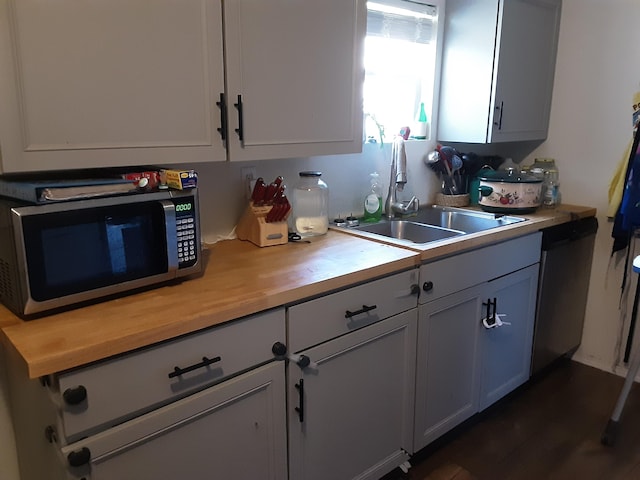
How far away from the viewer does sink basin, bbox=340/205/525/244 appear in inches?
93.0


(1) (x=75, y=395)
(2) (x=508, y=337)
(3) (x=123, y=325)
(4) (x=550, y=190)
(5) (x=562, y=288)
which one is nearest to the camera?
(1) (x=75, y=395)

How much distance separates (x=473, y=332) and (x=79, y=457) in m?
1.59

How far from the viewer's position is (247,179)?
2.03m

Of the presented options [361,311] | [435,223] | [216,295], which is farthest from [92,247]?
[435,223]

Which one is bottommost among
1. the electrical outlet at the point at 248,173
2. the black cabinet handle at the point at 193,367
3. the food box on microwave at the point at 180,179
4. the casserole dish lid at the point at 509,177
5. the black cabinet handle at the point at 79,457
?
the black cabinet handle at the point at 79,457

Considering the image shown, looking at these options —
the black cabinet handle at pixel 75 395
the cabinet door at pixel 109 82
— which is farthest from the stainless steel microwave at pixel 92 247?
the black cabinet handle at pixel 75 395

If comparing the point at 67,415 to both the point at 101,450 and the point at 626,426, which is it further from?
the point at 626,426

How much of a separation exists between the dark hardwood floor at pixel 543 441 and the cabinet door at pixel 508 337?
13 cm

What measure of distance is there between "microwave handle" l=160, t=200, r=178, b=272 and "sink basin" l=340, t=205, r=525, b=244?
100 centimetres

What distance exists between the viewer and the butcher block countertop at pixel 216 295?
3.60 feet

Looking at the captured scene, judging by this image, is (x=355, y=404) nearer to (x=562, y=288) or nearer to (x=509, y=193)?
(x=509, y=193)

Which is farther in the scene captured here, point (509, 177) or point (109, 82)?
point (509, 177)

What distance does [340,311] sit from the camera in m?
1.60

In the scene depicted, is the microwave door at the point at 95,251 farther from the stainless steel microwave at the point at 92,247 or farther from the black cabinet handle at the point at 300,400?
the black cabinet handle at the point at 300,400
